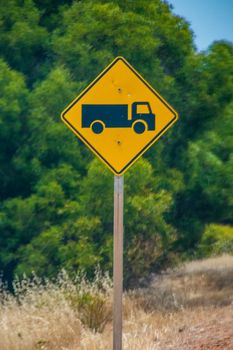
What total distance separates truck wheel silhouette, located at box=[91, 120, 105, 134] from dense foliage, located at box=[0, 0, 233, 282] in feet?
25.2

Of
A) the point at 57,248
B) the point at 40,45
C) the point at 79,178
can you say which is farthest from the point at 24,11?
the point at 57,248

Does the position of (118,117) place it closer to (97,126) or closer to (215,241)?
(97,126)

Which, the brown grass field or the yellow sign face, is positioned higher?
the yellow sign face

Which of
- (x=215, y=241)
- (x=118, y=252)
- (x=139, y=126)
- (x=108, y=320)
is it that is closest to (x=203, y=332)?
(x=108, y=320)

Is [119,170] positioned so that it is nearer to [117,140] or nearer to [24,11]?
[117,140]

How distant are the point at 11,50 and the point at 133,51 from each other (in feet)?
9.53

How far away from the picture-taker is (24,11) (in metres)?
20.5

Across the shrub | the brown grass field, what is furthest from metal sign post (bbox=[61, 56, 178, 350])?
the shrub

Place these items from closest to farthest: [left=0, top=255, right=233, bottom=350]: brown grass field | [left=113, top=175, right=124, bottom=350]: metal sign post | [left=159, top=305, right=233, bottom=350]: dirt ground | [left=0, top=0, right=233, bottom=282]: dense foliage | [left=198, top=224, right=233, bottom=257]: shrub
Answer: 1. [left=113, top=175, right=124, bottom=350]: metal sign post
2. [left=159, top=305, right=233, bottom=350]: dirt ground
3. [left=0, top=255, right=233, bottom=350]: brown grass field
4. [left=0, top=0, right=233, bottom=282]: dense foliage
5. [left=198, top=224, right=233, bottom=257]: shrub

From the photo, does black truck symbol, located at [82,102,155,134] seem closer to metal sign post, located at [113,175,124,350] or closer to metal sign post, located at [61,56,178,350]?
metal sign post, located at [61,56,178,350]

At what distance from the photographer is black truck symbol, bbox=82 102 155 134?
984cm

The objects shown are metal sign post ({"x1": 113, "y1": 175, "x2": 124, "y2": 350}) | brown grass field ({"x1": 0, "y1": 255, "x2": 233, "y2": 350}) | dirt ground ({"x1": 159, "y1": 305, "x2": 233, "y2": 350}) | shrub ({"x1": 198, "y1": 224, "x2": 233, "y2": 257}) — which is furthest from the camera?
shrub ({"x1": 198, "y1": 224, "x2": 233, "y2": 257})

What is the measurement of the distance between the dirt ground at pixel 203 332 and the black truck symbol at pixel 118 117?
10.5 feet

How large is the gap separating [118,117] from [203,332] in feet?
14.5
